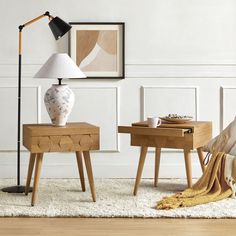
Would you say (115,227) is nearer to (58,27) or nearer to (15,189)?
(15,189)

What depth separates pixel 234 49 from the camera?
5336 millimetres

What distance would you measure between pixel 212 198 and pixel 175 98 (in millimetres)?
1410

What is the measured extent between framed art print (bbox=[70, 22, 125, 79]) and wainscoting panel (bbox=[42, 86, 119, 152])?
14 centimetres

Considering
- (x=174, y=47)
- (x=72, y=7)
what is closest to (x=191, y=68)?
(x=174, y=47)

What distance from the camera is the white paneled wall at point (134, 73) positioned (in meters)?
5.30

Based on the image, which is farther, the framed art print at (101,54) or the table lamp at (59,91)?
the framed art print at (101,54)

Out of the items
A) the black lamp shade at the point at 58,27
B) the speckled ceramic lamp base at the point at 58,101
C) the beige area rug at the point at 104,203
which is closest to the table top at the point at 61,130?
the speckled ceramic lamp base at the point at 58,101

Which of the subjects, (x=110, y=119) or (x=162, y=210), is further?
(x=110, y=119)

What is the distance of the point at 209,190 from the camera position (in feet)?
14.0

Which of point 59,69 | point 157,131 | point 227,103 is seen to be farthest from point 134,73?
point 59,69

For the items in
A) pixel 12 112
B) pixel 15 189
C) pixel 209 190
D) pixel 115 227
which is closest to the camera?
pixel 115 227

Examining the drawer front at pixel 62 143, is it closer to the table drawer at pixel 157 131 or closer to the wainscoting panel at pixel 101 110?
the table drawer at pixel 157 131

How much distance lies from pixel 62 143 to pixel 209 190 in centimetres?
103

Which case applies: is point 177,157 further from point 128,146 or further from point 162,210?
point 162,210
